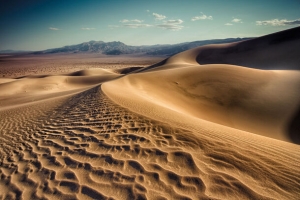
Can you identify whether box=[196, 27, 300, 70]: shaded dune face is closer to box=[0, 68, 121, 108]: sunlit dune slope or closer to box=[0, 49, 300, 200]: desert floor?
box=[0, 68, 121, 108]: sunlit dune slope

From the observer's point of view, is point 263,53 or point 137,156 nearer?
point 137,156

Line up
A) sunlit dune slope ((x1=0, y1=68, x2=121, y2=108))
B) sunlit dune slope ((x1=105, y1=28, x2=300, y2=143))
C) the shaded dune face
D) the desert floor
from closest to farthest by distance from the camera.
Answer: the desert floor
sunlit dune slope ((x1=105, y1=28, x2=300, y2=143))
sunlit dune slope ((x1=0, y1=68, x2=121, y2=108))
the shaded dune face

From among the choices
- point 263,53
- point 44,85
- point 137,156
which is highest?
point 263,53

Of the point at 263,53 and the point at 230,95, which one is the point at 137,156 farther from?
the point at 263,53

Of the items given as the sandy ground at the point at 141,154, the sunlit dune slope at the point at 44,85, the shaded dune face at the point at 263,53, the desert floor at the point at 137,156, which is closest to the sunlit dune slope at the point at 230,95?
the sandy ground at the point at 141,154

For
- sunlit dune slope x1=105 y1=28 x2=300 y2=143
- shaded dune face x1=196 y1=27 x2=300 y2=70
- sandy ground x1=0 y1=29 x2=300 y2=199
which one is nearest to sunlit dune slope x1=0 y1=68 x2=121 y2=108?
sunlit dune slope x1=105 y1=28 x2=300 y2=143

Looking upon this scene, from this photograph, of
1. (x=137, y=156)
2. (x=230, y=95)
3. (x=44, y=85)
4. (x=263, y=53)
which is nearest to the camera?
(x=137, y=156)

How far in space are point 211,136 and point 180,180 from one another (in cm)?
149

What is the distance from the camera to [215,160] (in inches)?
133

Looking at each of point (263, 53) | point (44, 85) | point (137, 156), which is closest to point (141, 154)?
Answer: point (137, 156)

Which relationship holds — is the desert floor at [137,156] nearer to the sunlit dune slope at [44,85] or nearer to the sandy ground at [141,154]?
the sandy ground at [141,154]

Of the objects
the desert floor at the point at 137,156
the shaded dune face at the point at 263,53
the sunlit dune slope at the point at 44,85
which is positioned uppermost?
the shaded dune face at the point at 263,53

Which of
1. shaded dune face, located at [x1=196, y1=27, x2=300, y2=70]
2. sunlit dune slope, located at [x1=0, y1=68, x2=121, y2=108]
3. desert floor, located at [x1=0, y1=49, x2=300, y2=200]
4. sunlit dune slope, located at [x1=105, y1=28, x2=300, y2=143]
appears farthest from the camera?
shaded dune face, located at [x1=196, y1=27, x2=300, y2=70]

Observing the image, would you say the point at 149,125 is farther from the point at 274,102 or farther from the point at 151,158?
the point at 274,102
